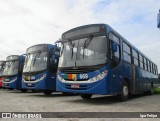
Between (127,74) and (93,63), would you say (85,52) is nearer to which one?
(93,63)

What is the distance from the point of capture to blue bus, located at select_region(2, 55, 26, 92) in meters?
17.0

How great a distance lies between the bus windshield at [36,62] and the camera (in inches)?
530

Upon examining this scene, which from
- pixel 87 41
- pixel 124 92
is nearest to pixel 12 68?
pixel 87 41

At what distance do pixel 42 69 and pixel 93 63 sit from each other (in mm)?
4891

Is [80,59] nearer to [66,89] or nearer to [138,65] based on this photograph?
[66,89]

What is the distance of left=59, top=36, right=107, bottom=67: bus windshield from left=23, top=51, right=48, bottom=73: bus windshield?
3.29 metres

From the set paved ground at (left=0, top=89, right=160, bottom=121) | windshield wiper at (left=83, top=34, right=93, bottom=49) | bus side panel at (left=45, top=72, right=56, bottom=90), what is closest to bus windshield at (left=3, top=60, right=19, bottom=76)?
bus side panel at (left=45, top=72, right=56, bottom=90)

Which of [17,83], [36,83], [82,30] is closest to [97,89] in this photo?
[82,30]

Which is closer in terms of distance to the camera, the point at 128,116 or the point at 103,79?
the point at 128,116

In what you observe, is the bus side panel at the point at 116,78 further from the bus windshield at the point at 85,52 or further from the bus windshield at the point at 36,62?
the bus windshield at the point at 36,62

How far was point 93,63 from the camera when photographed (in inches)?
361

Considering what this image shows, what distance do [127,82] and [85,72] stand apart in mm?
2956

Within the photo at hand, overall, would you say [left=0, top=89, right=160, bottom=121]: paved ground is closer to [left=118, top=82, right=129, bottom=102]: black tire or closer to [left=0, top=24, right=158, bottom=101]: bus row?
[left=118, top=82, right=129, bottom=102]: black tire

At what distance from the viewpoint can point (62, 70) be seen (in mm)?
10039
